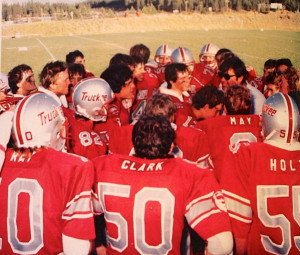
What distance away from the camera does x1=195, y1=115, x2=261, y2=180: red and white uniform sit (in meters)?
3.03

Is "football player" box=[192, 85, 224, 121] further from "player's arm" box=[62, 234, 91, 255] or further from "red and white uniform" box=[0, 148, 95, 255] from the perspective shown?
"player's arm" box=[62, 234, 91, 255]

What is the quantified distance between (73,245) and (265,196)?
3.94ft

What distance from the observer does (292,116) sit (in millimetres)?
2295

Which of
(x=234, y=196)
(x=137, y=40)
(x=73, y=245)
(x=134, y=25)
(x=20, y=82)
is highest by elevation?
(x=134, y=25)

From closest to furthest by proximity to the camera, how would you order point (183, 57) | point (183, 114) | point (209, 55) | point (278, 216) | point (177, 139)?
point (278, 216) < point (177, 139) < point (183, 114) < point (183, 57) < point (209, 55)

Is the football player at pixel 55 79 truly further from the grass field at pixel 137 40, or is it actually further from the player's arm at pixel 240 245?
the grass field at pixel 137 40

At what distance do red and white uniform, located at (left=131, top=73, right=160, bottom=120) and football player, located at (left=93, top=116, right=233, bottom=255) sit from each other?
292cm

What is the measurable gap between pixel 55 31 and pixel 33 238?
30075mm

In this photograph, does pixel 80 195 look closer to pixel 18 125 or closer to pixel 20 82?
pixel 18 125

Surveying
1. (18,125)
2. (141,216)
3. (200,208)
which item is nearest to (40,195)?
(18,125)

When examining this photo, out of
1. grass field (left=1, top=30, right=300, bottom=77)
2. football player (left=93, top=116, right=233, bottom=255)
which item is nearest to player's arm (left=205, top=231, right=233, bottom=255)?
football player (left=93, top=116, right=233, bottom=255)

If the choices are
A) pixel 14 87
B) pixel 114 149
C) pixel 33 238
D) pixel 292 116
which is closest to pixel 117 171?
pixel 33 238

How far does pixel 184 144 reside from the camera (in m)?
2.93

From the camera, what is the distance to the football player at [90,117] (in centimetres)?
312
